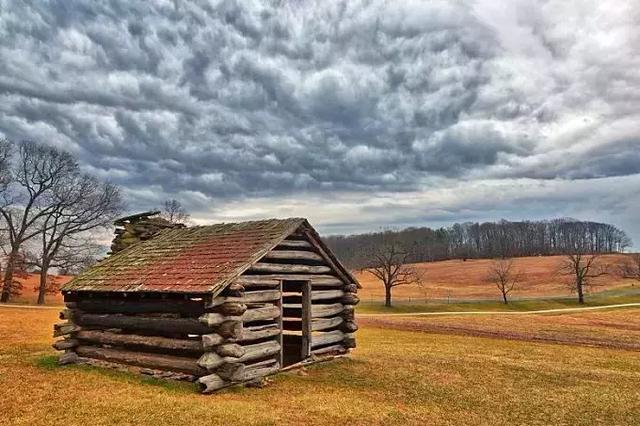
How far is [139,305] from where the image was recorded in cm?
1438

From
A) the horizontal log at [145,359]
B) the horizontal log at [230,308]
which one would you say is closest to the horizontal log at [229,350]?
the horizontal log at [145,359]

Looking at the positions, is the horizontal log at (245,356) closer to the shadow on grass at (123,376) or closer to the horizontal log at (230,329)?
the horizontal log at (230,329)

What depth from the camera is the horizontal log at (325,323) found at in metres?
16.5

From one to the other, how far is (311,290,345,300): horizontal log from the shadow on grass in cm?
518

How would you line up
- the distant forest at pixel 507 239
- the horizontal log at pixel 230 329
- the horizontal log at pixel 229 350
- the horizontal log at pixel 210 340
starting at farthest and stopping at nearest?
1. the distant forest at pixel 507 239
2. the horizontal log at pixel 230 329
3. the horizontal log at pixel 229 350
4. the horizontal log at pixel 210 340

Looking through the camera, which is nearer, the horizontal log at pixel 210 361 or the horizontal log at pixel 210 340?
the horizontal log at pixel 210 361

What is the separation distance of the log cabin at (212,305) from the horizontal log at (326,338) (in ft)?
0.15

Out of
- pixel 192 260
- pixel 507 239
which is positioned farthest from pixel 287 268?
pixel 507 239

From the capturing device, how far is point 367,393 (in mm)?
12586

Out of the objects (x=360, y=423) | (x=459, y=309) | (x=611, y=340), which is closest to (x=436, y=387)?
(x=360, y=423)

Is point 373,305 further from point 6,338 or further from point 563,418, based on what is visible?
point 563,418

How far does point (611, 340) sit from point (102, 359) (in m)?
24.6

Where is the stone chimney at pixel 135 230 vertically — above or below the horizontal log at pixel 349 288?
above

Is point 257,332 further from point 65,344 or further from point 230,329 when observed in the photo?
point 65,344
